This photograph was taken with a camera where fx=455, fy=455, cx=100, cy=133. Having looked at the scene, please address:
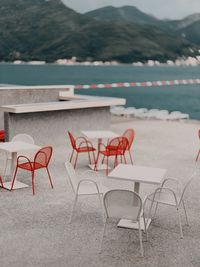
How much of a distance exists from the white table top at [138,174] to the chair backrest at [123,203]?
2.27ft

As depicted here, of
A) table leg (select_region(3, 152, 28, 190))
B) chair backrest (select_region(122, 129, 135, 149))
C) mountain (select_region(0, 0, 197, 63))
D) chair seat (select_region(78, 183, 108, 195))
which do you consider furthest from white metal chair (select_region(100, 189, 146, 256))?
→ mountain (select_region(0, 0, 197, 63))

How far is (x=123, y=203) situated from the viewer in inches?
199

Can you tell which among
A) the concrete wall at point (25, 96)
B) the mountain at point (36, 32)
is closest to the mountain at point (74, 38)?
the mountain at point (36, 32)

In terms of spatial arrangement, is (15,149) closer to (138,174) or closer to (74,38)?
(138,174)

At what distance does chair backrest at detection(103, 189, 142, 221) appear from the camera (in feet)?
16.4

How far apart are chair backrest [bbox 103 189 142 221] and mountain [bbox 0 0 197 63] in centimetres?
13506

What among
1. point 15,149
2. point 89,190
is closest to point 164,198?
point 89,190

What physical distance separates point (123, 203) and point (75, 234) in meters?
1.03

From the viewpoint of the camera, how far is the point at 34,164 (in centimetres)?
731

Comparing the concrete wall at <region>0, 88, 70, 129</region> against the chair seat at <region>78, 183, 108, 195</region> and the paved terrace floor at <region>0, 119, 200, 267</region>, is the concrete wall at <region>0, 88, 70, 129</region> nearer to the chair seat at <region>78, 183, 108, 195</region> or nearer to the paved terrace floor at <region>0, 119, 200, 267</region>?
the paved terrace floor at <region>0, 119, 200, 267</region>

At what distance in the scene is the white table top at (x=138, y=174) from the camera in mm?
5746

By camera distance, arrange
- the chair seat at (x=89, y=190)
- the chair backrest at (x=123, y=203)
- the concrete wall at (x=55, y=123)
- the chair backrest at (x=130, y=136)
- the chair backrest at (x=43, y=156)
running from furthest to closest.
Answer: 1. the concrete wall at (x=55, y=123)
2. the chair backrest at (x=130, y=136)
3. the chair backrest at (x=43, y=156)
4. the chair seat at (x=89, y=190)
5. the chair backrest at (x=123, y=203)

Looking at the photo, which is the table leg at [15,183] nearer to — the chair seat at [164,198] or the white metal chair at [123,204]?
the chair seat at [164,198]

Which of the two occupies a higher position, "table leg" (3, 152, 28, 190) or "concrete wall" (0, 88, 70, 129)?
"concrete wall" (0, 88, 70, 129)
